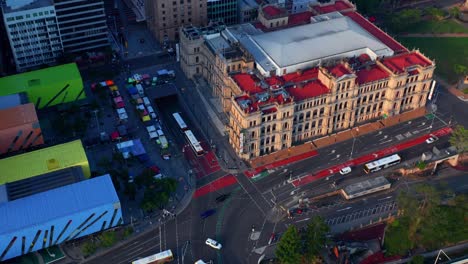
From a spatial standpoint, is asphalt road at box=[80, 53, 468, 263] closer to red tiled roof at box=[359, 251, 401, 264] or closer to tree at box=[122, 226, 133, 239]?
tree at box=[122, 226, 133, 239]

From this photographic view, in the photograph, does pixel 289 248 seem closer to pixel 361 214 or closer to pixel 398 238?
pixel 361 214

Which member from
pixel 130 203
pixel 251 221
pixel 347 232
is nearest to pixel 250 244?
pixel 251 221

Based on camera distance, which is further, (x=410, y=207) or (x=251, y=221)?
(x=251, y=221)

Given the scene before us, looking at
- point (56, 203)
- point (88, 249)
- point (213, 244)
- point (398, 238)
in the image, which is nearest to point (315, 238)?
point (398, 238)

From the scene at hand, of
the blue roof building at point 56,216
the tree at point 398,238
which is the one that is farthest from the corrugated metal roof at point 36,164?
A: the tree at point 398,238

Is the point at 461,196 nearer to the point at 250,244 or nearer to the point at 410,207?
the point at 410,207

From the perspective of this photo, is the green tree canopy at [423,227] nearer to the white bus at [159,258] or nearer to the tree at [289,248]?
the tree at [289,248]

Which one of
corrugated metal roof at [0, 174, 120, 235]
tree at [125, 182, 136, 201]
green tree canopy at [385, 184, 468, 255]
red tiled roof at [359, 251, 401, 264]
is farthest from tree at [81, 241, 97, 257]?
green tree canopy at [385, 184, 468, 255]
